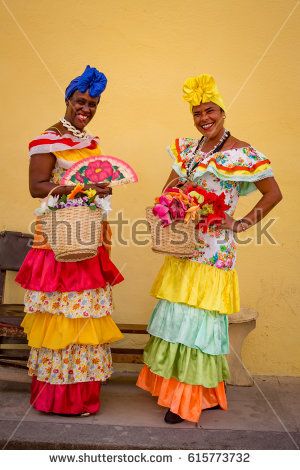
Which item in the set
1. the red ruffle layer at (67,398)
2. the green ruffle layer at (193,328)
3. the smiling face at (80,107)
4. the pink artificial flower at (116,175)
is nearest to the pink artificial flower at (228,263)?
the green ruffle layer at (193,328)

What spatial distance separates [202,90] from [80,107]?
811 millimetres

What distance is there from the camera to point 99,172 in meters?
3.22

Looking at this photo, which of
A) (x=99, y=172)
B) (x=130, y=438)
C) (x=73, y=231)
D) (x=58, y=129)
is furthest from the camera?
(x=58, y=129)

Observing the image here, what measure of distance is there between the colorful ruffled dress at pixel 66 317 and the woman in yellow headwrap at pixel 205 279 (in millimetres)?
396

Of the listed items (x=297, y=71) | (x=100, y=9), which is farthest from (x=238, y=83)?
(x=100, y=9)

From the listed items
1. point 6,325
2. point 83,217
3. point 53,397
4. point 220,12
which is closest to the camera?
point 83,217

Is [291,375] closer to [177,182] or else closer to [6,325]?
[177,182]

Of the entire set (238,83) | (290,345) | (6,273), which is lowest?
(290,345)

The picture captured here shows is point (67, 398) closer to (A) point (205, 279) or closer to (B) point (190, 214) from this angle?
(A) point (205, 279)

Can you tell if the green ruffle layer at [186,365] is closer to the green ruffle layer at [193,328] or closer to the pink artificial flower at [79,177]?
the green ruffle layer at [193,328]

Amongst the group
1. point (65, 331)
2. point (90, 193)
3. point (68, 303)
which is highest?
point (90, 193)

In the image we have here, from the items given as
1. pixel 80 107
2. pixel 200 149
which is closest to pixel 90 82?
pixel 80 107

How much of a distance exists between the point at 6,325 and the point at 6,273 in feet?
2.63

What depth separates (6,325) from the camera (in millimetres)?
4004
